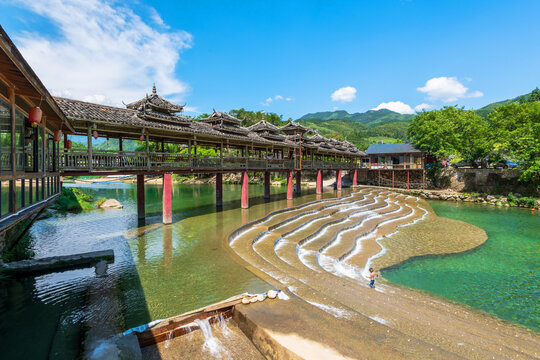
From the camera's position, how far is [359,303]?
757 centimetres

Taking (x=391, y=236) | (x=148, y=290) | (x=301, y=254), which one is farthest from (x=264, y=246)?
(x=391, y=236)

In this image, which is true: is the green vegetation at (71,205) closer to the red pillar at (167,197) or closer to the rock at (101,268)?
the red pillar at (167,197)

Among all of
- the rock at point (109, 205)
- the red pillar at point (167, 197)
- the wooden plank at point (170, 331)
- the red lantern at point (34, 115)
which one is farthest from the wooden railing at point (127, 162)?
the wooden plank at point (170, 331)

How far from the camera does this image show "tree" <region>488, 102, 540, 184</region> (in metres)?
28.5

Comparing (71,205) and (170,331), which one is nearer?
(170,331)

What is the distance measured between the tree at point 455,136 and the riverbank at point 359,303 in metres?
23.6

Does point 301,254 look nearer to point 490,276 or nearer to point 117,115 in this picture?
point 490,276

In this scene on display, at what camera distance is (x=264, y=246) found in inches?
491

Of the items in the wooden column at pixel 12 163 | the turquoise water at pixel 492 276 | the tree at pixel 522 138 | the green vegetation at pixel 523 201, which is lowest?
the turquoise water at pixel 492 276

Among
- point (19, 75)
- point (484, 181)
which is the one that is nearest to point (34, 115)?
point (19, 75)

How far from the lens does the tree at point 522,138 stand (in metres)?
28.5

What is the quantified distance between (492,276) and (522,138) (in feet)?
90.0

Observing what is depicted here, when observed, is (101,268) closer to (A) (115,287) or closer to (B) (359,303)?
(A) (115,287)

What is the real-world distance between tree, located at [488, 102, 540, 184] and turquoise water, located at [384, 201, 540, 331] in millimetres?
16672
